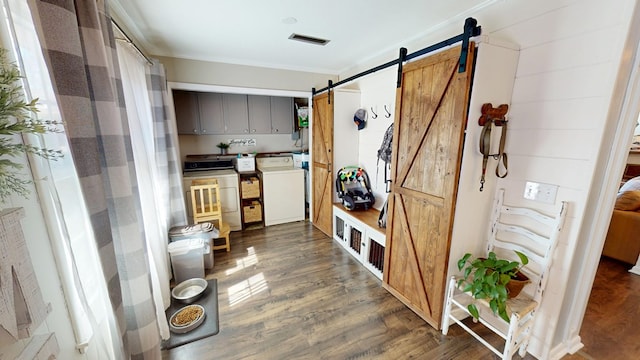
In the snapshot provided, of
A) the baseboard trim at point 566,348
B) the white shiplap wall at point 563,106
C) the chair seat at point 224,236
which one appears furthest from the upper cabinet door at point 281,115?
the baseboard trim at point 566,348

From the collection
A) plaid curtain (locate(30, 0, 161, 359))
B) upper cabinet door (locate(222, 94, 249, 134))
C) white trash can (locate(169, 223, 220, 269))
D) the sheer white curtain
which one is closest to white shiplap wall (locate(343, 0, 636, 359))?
plaid curtain (locate(30, 0, 161, 359))

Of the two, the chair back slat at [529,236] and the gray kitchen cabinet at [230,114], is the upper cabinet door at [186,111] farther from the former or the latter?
the chair back slat at [529,236]

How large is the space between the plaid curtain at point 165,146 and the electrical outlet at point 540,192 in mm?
3125

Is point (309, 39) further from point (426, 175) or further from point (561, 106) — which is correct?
point (561, 106)

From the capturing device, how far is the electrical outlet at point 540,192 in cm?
151

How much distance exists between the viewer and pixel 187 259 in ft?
7.89

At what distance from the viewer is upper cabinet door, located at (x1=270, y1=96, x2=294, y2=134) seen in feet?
14.2

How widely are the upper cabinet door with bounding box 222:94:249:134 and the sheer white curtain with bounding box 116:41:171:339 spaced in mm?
1744

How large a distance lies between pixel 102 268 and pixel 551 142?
8.26 ft

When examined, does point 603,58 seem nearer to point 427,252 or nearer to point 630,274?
point 427,252

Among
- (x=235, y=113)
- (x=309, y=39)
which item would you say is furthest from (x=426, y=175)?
(x=235, y=113)

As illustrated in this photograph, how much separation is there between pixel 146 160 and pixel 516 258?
297 cm

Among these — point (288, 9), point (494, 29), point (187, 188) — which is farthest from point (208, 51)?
point (494, 29)

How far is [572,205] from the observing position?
1.43 metres
